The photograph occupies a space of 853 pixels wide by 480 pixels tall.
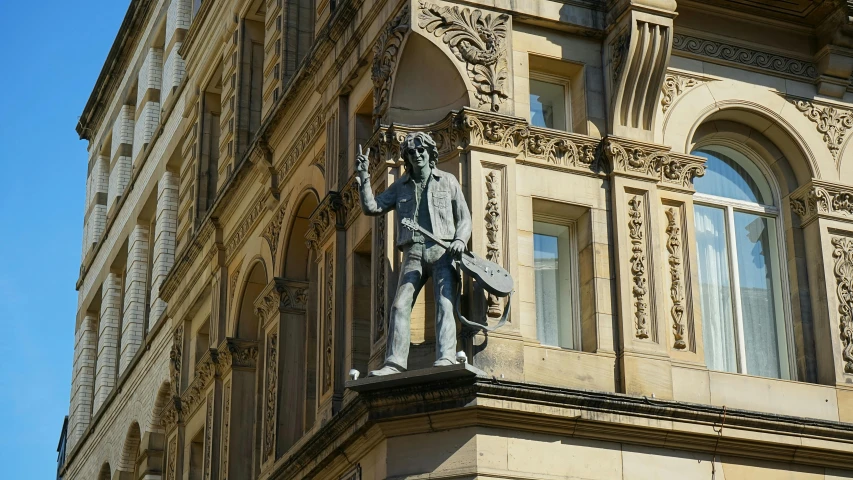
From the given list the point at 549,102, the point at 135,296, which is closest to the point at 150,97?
the point at 135,296

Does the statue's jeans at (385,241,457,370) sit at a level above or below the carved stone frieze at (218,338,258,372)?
below

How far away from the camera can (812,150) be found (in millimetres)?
22750

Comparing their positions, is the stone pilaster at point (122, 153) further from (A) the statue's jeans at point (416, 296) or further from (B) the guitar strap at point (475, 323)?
(B) the guitar strap at point (475, 323)

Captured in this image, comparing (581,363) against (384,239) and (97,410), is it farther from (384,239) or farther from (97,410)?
(97,410)

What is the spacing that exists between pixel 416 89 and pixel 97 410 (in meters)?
24.9

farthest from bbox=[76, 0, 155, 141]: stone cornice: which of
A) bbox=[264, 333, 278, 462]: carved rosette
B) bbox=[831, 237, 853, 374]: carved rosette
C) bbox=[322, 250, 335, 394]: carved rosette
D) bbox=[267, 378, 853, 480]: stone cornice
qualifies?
bbox=[267, 378, 853, 480]: stone cornice

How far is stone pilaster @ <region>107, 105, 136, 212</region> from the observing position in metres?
45.7

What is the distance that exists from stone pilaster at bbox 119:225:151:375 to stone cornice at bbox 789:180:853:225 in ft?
71.9

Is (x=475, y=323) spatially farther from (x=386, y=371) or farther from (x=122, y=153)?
(x=122, y=153)

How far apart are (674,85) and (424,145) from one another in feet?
15.3

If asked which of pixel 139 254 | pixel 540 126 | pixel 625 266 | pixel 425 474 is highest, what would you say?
pixel 139 254

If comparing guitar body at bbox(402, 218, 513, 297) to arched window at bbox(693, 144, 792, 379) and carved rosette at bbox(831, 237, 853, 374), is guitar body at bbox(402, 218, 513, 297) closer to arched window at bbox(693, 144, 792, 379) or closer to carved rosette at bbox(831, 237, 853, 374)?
arched window at bbox(693, 144, 792, 379)

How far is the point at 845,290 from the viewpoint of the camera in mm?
21984

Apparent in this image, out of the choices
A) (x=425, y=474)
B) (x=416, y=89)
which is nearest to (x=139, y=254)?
(x=416, y=89)
